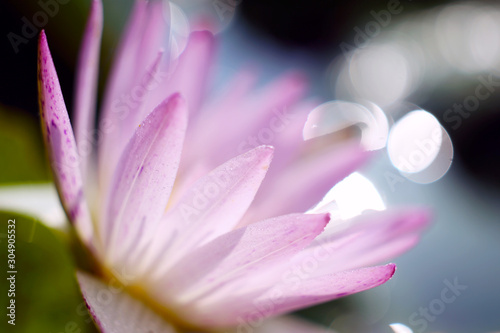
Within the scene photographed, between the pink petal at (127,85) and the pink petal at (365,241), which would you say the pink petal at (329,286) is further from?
the pink petal at (127,85)

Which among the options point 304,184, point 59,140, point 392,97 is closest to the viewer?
point 59,140

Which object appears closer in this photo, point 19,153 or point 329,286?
point 329,286

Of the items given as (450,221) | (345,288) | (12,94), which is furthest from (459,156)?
(12,94)

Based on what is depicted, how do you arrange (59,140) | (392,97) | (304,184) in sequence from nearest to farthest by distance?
1. (59,140)
2. (304,184)
3. (392,97)

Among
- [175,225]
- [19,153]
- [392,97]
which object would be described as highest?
[392,97]

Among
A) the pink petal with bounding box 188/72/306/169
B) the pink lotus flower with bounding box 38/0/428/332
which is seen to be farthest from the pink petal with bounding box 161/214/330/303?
the pink petal with bounding box 188/72/306/169

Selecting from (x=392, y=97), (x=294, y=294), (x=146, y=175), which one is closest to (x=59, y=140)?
(x=146, y=175)

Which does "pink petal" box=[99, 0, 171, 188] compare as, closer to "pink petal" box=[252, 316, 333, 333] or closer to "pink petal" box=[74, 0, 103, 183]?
"pink petal" box=[74, 0, 103, 183]

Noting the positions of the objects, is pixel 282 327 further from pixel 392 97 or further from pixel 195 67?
pixel 392 97
